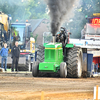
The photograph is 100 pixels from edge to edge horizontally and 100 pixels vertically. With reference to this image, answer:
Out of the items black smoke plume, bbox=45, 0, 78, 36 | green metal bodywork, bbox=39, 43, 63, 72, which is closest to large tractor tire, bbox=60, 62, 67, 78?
green metal bodywork, bbox=39, 43, 63, 72

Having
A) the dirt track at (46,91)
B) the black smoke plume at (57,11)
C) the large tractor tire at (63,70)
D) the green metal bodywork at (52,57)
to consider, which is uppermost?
the black smoke plume at (57,11)

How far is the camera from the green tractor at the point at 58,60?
14943mm

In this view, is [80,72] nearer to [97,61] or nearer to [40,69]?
[40,69]

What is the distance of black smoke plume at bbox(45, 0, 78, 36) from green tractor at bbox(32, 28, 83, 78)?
35.4 inches

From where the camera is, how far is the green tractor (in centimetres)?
1494

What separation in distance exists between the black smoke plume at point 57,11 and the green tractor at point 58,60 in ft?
2.95

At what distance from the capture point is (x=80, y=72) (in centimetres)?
1662

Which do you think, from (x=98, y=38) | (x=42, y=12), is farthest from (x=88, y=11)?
(x=42, y=12)

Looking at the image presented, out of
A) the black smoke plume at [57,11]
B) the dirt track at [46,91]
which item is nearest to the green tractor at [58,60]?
the black smoke plume at [57,11]

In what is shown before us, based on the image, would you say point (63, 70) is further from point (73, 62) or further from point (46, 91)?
point (46, 91)

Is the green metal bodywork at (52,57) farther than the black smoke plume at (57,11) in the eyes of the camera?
No

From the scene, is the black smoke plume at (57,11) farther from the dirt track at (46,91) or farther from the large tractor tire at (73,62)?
the dirt track at (46,91)

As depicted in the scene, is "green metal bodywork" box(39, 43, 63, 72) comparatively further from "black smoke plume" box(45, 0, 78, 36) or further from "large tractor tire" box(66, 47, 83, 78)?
"black smoke plume" box(45, 0, 78, 36)

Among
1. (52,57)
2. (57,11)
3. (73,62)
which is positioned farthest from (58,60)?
(57,11)
